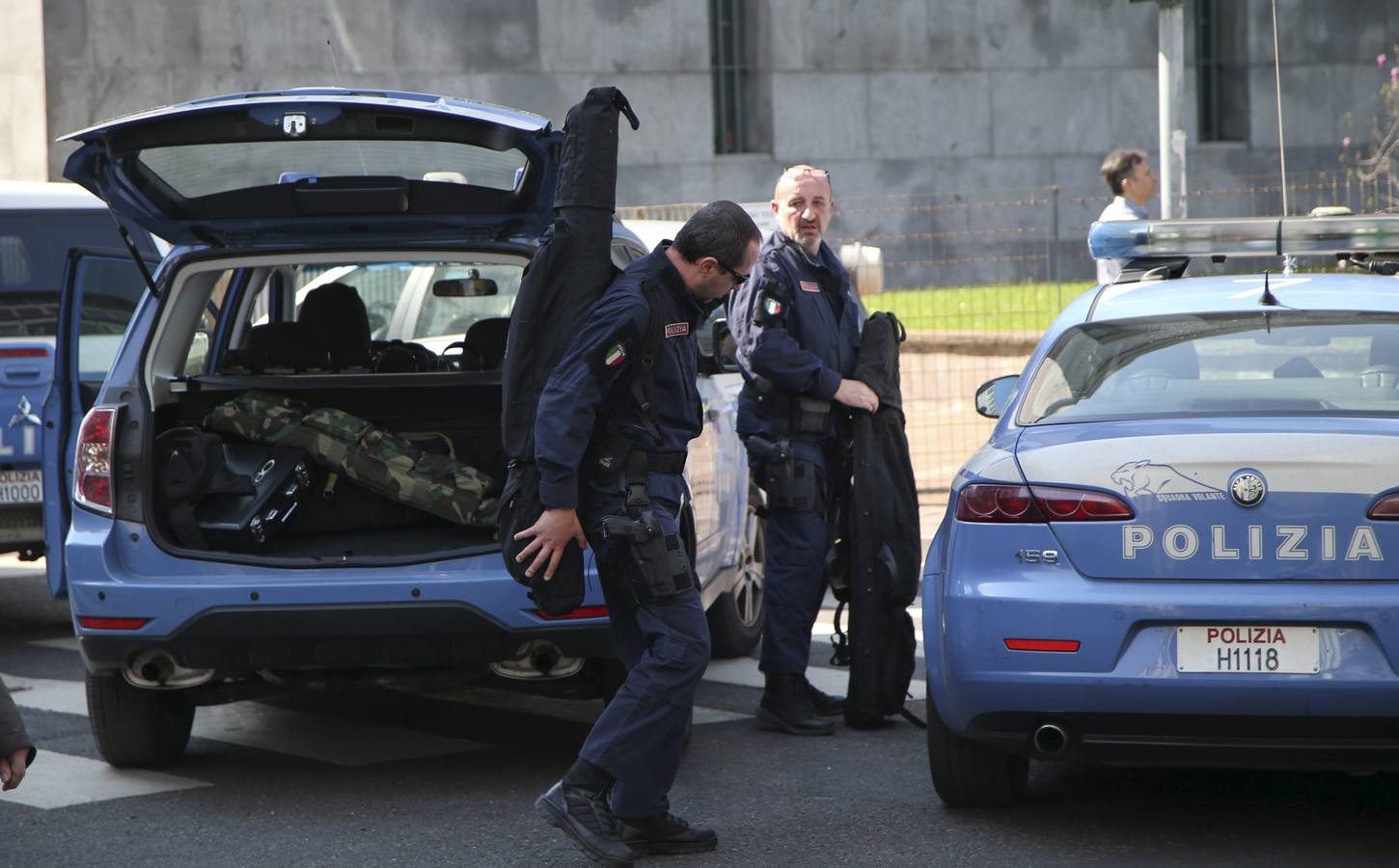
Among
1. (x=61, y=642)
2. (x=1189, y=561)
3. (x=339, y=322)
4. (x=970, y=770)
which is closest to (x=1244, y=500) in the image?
(x=1189, y=561)

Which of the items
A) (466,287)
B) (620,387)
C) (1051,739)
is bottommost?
(1051,739)

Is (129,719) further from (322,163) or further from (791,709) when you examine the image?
Result: (791,709)

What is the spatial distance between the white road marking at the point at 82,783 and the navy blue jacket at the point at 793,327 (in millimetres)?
2259

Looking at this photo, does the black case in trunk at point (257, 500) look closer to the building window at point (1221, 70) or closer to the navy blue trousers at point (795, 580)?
the navy blue trousers at point (795, 580)

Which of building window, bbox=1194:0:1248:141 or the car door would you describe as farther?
building window, bbox=1194:0:1248:141

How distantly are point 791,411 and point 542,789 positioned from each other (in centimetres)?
159

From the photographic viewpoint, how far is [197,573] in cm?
565

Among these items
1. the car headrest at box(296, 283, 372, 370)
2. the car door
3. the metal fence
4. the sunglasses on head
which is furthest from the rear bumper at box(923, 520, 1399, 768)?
the metal fence

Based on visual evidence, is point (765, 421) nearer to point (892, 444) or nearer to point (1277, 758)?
point (892, 444)

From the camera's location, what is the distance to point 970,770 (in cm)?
533

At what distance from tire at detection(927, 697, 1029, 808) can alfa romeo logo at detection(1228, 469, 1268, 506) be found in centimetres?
108

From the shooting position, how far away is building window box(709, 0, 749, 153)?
23.6 metres

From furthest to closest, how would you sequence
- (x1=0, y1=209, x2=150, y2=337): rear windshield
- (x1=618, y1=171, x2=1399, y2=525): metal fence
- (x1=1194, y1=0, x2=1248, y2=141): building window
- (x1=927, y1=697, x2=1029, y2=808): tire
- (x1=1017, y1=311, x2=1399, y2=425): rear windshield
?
(x1=1194, y1=0, x2=1248, y2=141): building window
(x1=618, y1=171, x2=1399, y2=525): metal fence
(x1=0, y1=209, x2=150, y2=337): rear windshield
(x1=927, y1=697, x2=1029, y2=808): tire
(x1=1017, y1=311, x2=1399, y2=425): rear windshield

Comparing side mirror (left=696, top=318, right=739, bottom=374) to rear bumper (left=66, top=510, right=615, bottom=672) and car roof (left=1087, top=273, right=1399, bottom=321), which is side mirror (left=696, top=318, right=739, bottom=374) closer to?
rear bumper (left=66, top=510, right=615, bottom=672)
